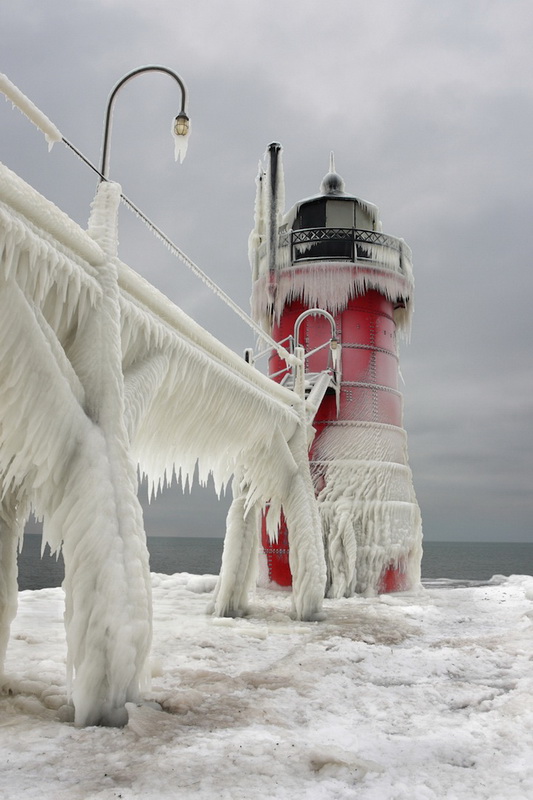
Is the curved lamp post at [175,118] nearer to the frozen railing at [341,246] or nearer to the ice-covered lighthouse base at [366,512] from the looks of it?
the ice-covered lighthouse base at [366,512]

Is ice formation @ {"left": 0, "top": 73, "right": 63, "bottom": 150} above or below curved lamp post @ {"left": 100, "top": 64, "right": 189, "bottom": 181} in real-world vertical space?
below

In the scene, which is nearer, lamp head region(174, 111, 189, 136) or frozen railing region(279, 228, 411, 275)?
lamp head region(174, 111, 189, 136)

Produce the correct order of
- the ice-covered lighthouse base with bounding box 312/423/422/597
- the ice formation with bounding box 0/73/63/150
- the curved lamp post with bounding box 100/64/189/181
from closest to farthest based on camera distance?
the ice formation with bounding box 0/73/63/150, the curved lamp post with bounding box 100/64/189/181, the ice-covered lighthouse base with bounding box 312/423/422/597

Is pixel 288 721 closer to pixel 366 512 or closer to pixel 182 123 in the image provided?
pixel 182 123

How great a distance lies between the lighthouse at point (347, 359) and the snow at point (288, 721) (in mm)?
5546

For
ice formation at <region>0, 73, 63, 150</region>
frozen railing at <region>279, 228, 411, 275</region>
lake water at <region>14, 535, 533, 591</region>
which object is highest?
frozen railing at <region>279, 228, 411, 275</region>

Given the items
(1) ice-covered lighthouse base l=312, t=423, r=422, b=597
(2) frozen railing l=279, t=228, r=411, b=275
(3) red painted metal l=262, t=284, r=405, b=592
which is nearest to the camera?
(1) ice-covered lighthouse base l=312, t=423, r=422, b=597

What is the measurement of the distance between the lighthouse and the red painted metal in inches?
1.0

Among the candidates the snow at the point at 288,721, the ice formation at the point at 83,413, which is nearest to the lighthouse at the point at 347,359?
the snow at the point at 288,721

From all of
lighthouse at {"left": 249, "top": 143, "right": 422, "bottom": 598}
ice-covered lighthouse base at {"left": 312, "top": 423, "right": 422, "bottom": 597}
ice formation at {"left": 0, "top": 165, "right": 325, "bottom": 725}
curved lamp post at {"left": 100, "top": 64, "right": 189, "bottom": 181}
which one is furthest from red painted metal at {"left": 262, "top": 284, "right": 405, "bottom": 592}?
curved lamp post at {"left": 100, "top": 64, "right": 189, "bottom": 181}

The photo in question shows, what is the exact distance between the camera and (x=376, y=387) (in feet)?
48.1

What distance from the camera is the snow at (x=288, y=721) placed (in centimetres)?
278

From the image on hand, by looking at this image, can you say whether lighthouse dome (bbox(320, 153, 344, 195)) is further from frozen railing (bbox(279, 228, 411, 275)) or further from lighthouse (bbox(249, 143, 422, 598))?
frozen railing (bbox(279, 228, 411, 275))

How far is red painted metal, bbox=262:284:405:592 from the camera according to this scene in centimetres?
1418
